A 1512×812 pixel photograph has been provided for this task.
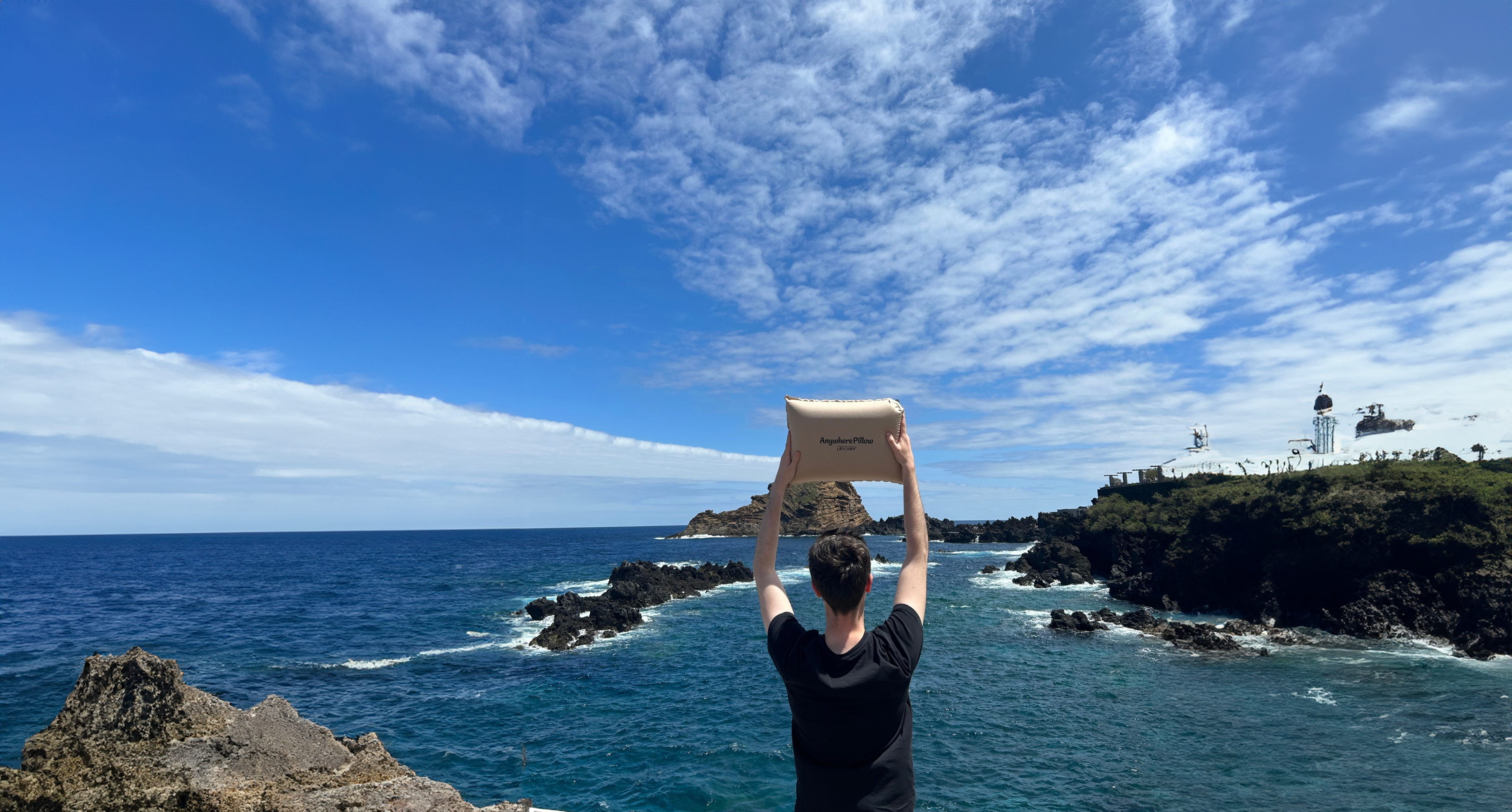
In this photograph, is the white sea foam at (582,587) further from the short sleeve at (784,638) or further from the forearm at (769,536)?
the short sleeve at (784,638)

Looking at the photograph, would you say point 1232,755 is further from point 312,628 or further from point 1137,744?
point 312,628

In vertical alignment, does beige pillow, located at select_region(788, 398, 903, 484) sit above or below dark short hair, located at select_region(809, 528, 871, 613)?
above

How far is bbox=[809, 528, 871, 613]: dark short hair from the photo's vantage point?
2.38 m

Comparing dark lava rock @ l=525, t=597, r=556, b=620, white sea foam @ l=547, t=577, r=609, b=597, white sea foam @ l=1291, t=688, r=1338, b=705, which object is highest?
white sea foam @ l=1291, t=688, r=1338, b=705

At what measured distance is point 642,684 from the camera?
23578 mm

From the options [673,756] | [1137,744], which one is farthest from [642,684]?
[1137,744]

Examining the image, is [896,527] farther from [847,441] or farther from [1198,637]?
[847,441]

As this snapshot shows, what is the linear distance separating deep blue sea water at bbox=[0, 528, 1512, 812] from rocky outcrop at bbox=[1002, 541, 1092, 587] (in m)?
5.80

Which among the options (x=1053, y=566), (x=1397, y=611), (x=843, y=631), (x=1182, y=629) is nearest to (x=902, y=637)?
(x=843, y=631)

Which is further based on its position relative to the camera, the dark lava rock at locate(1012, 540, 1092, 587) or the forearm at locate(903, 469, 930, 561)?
the dark lava rock at locate(1012, 540, 1092, 587)

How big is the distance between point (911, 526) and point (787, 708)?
66.9ft

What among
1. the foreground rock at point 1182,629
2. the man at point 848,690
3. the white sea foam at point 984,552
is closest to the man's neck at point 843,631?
the man at point 848,690

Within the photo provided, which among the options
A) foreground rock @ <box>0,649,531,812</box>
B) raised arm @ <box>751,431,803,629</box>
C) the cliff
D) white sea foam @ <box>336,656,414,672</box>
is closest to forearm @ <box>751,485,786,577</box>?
raised arm @ <box>751,431,803,629</box>

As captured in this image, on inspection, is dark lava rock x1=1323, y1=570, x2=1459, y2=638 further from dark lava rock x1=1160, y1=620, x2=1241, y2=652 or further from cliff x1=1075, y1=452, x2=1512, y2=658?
dark lava rock x1=1160, y1=620, x2=1241, y2=652
